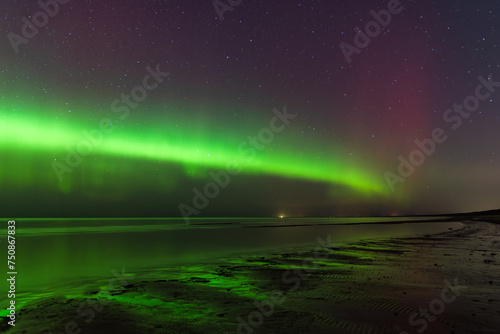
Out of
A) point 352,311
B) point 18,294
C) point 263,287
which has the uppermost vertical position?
point 18,294

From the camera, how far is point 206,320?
715 centimetres

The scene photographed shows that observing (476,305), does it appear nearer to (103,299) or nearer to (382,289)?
(382,289)

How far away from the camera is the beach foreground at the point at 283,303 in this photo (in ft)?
22.1

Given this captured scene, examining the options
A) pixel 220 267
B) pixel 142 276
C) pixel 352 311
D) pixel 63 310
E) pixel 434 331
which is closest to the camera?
pixel 434 331

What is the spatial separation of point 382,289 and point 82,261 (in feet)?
A: 54.6

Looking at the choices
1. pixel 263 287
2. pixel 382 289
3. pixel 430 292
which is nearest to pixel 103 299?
pixel 263 287

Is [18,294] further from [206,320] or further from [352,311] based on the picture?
[352,311]

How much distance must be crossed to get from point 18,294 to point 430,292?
12337mm

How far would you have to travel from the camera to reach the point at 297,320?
23.2 feet

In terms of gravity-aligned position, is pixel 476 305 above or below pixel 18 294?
below

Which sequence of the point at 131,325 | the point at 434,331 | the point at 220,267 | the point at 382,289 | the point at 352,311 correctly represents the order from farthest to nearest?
the point at 220,267, the point at 382,289, the point at 352,311, the point at 131,325, the point at 434,331

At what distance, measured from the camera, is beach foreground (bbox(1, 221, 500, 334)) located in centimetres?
673

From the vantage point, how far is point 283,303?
8.59m

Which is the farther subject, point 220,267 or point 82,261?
point 82,261
